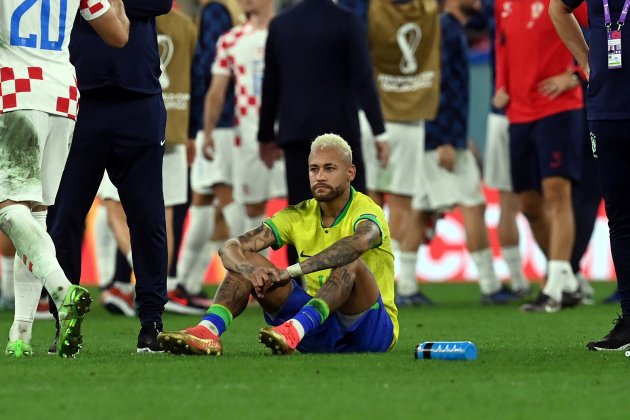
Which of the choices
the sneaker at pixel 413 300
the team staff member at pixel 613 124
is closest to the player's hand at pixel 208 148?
the sneaker at pixel 413 300

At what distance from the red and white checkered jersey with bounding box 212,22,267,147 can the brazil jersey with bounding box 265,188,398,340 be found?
17.3 ft

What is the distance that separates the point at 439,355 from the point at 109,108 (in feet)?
6.86

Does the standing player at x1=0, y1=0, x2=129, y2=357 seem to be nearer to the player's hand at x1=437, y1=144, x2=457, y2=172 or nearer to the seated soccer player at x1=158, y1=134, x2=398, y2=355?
the seated soccer player at x1=158, y1=134, x2=398, y2=355

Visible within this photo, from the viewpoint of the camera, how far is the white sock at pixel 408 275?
12.1m

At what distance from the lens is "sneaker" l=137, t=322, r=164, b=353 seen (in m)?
6.88

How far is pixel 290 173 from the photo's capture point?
9.56 metres

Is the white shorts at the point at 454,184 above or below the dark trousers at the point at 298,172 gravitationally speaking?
below

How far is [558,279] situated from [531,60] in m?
1.81

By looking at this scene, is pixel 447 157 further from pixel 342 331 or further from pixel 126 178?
pixel 342 331

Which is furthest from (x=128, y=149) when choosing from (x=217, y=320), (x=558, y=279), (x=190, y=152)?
(x=558, y=279)

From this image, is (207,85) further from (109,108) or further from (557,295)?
(109,108)

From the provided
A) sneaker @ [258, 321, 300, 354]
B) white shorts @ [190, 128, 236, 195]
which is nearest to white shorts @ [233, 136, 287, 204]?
white shorts @ [190, 128, 236, 195]

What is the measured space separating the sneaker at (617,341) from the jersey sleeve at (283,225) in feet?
5.35

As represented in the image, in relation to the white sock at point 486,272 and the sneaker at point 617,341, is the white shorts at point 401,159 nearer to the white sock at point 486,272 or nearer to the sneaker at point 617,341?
the white sock at point 486,272
